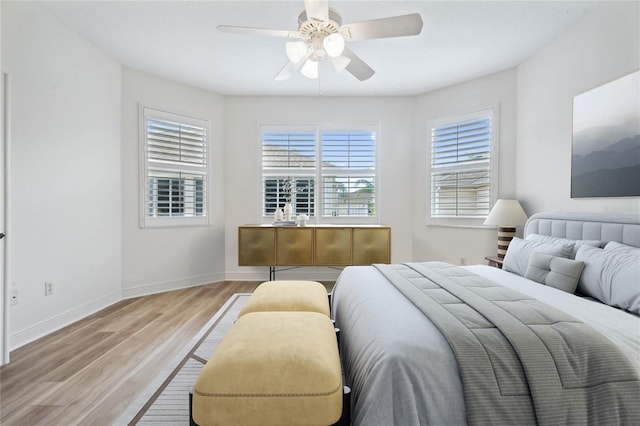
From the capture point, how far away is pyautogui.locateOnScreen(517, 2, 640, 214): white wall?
228 centimetres

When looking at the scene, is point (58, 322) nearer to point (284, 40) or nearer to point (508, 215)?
point (284, 40)

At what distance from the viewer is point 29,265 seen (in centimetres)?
255

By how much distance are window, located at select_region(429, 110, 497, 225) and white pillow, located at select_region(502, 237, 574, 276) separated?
145 cm

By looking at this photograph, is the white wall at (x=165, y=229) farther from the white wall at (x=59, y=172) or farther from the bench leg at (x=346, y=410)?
the bench leg at (x=346, y=410)

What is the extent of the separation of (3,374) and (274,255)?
254 cm

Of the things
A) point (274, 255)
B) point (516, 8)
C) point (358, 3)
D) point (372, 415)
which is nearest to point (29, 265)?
point (274, 255)

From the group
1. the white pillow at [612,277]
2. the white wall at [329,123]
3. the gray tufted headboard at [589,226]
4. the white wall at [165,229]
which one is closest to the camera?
the white pillow at [612,277]

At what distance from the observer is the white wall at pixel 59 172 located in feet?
8.08

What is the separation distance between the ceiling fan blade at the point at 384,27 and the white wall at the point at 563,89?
5.31ft

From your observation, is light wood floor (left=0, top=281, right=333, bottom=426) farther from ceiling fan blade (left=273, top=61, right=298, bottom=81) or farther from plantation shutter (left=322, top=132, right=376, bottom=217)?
ceiling fan blade (left=273, top=61, right=298, bottom=81)

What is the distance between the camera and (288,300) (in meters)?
1.92

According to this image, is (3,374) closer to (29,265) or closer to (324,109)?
(29,265)

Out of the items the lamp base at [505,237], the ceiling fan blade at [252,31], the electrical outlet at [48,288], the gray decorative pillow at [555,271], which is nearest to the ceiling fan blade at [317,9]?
the ceiling fan blade at [252,31]

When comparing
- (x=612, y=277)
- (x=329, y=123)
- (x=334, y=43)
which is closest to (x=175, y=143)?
(x=329, y=123)
